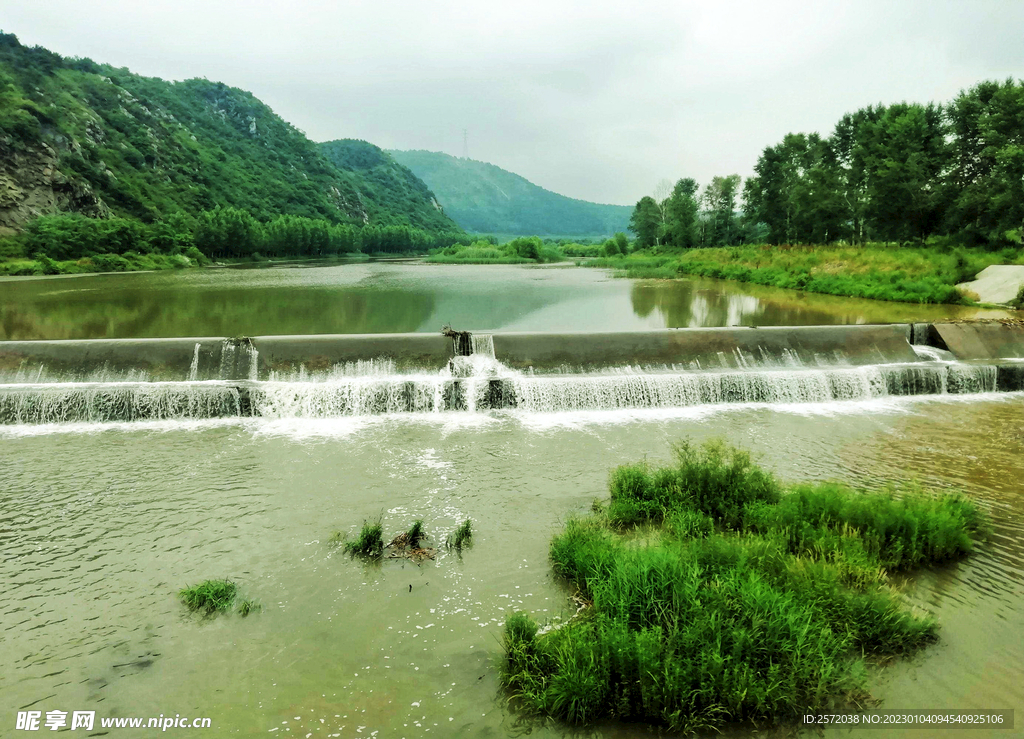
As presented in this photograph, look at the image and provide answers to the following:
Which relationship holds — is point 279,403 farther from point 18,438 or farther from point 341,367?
point 18,438

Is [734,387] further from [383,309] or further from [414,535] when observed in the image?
[383,309]

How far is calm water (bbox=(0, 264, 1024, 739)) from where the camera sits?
4.08 metres

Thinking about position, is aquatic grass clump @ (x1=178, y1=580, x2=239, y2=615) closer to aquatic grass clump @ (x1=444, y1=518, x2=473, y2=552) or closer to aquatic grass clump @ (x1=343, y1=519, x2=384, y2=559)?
aquatic grass clump @ (x1=343, y1=519, x2=384, y2=559)

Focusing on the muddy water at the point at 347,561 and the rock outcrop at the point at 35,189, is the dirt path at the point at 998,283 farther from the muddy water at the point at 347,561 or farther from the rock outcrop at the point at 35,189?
the rock outcrop at the point at 35,189

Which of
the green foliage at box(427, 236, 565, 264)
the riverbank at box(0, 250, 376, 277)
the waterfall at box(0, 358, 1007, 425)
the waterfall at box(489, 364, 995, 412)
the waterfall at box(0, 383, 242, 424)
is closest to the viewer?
the waterfall at box(0, 383, 242, 424)

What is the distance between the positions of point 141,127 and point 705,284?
287 feet

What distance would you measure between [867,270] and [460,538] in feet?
96.7

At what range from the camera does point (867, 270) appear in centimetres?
2902

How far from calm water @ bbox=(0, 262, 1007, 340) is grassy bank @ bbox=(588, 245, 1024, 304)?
128 cm

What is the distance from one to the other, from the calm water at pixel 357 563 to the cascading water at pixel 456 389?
426mm

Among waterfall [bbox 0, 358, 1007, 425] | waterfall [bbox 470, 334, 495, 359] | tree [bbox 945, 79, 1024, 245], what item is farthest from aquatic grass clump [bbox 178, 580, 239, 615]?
tree [bbox 945, 79, 1024, 245]

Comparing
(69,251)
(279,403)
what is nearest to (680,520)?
(279,403)

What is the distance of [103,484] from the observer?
790 cm

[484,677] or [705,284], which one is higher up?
[705,284]
